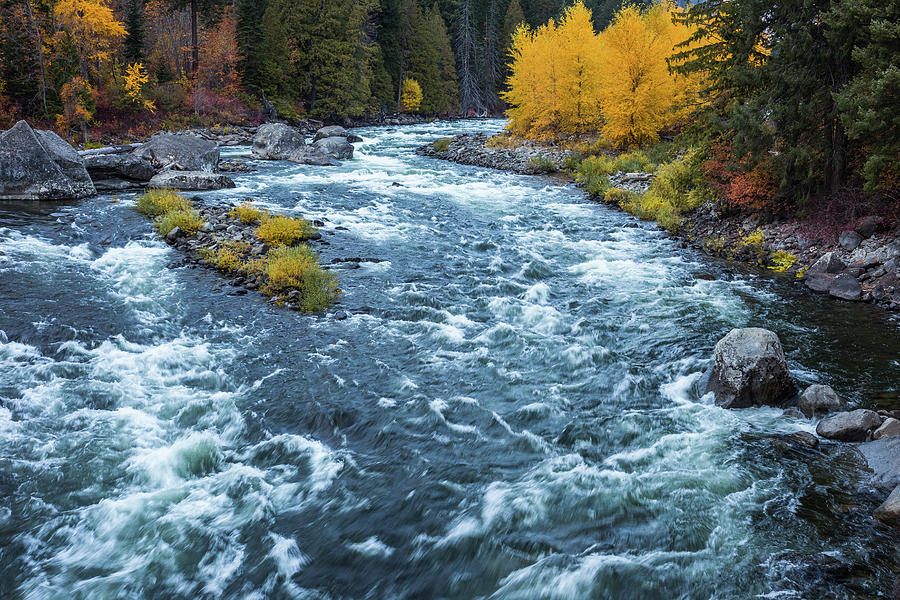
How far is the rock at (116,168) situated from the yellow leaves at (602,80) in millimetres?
22857

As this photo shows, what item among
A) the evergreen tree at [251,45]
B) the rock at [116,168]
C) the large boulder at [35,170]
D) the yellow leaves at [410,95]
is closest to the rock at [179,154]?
the rock at [116,168]

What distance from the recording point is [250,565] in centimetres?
537

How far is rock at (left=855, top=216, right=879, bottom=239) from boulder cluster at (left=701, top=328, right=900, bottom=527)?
7.17 meters

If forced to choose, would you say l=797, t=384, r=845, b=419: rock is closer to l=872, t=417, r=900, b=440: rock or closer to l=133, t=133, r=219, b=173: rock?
l=872, t=417, r=900, b=440: rock

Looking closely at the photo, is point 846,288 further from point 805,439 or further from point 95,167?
point 95,167

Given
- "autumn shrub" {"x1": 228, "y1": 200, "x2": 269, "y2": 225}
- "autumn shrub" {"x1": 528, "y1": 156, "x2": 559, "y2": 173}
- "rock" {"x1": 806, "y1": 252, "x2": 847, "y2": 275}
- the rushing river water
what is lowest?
the rushing river water

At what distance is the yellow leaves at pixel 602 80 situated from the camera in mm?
27953

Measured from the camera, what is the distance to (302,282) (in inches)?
465

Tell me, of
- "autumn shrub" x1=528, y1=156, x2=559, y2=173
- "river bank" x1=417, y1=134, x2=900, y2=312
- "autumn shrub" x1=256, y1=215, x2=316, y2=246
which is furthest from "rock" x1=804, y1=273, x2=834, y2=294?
"autumn shrub" x1=528, y1=156, x2=559, y2=173

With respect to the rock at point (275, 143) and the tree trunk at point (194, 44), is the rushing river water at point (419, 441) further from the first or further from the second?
the tree trunk at point (194, 44)

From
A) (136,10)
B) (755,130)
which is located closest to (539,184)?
(755,130)

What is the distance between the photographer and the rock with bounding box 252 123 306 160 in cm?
3119

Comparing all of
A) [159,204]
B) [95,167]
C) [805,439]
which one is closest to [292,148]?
[95,167]

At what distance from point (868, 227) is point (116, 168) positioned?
2505cm
